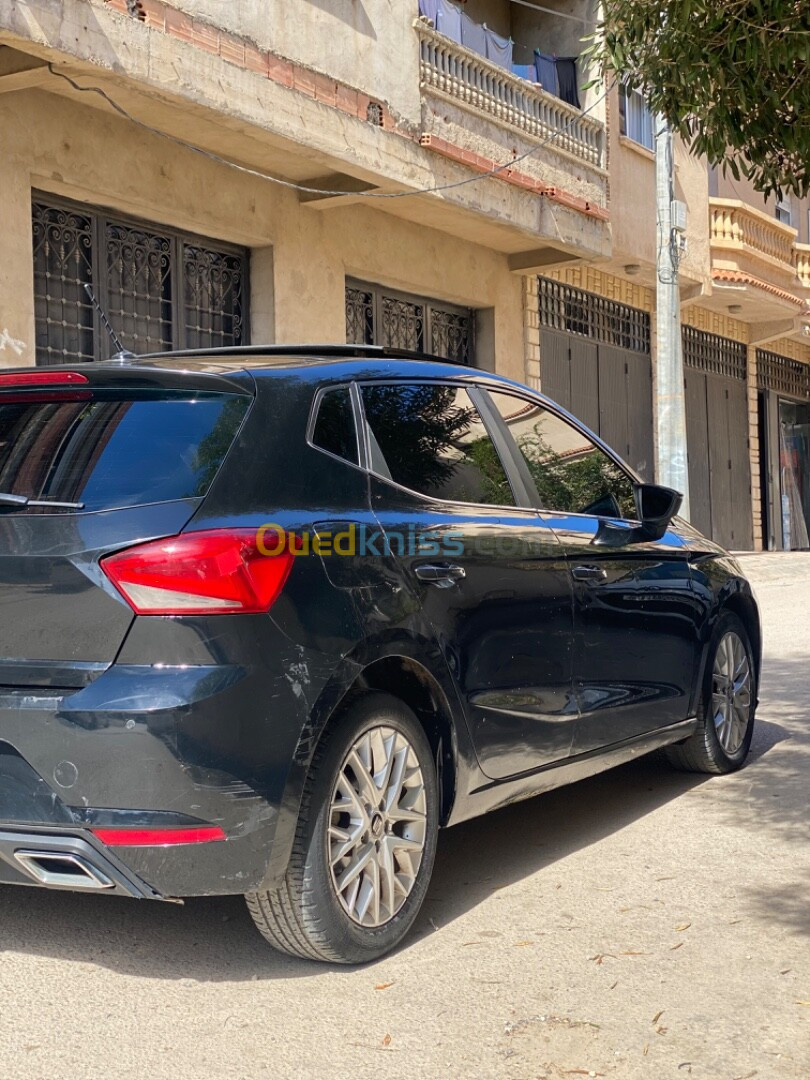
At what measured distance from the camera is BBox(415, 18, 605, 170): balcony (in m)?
14.6

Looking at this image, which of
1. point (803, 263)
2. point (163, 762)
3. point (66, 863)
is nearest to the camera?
point (163, 762)

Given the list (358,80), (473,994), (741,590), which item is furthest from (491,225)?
(473,994)

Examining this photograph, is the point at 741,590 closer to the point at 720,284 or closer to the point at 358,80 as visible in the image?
the point at 358,80

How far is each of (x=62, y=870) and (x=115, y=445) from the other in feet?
3.60

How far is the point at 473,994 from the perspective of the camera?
3.60 metres

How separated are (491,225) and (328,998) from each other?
13.6 meters

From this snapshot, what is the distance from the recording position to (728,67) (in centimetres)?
632

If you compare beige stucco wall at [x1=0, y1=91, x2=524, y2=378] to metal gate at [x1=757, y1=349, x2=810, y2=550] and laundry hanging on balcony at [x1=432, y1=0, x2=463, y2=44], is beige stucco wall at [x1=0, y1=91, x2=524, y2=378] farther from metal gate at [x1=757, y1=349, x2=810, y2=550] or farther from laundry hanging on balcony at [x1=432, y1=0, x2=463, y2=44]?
metal gate at [x1=757, y1=349, x2=810, y2=550]

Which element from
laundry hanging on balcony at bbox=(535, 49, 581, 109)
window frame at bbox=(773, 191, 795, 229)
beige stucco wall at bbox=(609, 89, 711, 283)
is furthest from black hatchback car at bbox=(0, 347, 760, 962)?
window frame at bbox=(773, 191, 795, 229)

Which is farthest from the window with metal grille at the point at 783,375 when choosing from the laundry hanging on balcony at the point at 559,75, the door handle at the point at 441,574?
the door handle at the point at 441,574

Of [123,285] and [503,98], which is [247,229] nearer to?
[123,285]

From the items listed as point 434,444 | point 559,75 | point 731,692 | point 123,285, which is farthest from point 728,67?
point 559,75

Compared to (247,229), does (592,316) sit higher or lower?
higher

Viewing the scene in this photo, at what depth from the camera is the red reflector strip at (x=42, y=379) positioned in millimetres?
3783
